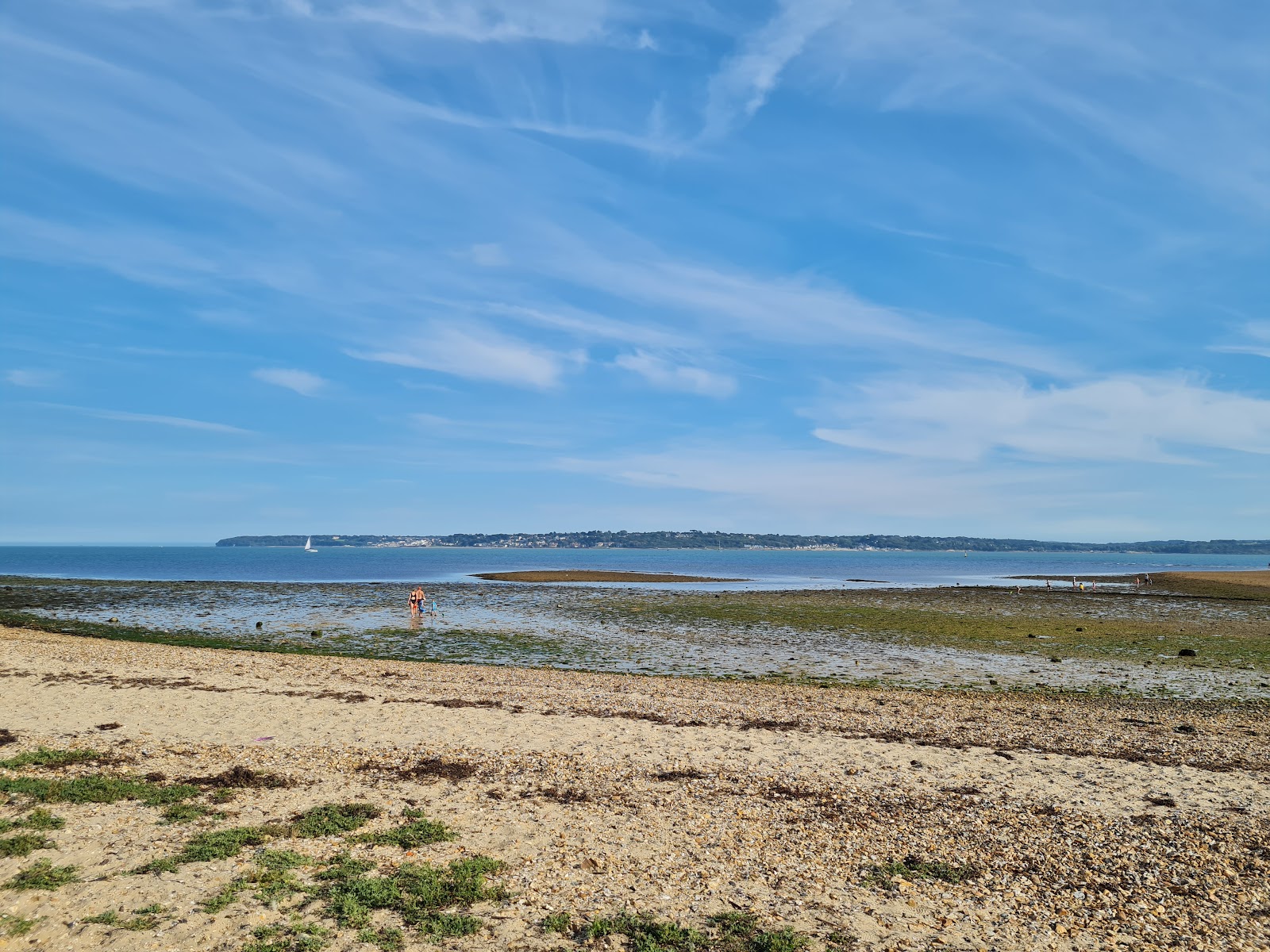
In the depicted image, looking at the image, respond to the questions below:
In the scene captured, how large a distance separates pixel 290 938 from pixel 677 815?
18.3ft

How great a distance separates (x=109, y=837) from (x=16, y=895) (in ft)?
5.67

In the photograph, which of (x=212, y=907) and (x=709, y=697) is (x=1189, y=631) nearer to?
(x=709, y=697)

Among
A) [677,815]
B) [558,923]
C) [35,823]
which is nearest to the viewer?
[558,923]

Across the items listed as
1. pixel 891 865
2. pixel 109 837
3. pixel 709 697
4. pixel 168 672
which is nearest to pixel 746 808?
pixel 891 865

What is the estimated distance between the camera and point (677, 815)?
1152 cm

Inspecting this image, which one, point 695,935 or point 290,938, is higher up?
point 290,938

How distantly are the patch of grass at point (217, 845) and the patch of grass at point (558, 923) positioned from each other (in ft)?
13.8

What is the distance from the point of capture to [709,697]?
877 inches

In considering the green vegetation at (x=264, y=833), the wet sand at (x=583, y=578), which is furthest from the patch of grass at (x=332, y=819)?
the wet sand at (x=583, y=578)

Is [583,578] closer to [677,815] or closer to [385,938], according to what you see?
[677,815]

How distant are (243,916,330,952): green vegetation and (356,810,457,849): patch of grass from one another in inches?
83.6

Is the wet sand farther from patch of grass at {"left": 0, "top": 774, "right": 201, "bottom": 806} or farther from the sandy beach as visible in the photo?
patch of grass at {"left": 0, "top": 774, "right": 201, "bottom": 806}

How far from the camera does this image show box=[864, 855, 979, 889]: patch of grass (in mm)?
9406

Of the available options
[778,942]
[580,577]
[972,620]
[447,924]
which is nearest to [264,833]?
[447,924]
